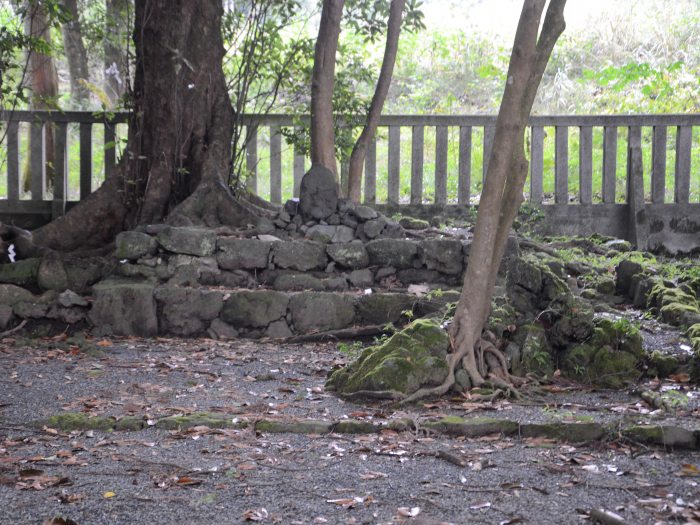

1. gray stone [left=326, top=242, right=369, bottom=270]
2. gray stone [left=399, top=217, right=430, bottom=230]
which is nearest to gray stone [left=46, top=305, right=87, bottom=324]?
gray stone [left=326, top=242, right=369, bottom=270]

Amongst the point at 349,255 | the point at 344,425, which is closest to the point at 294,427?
the point at 344,425

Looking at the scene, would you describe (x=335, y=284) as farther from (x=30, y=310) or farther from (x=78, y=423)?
(x=78, y=423)

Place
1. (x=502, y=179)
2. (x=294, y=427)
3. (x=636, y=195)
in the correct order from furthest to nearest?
(x=636, y=195)
(x=502, y=179)
(x=294, y=427)

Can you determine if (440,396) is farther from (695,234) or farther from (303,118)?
(695,234)

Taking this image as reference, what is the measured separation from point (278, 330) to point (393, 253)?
4.68 feet

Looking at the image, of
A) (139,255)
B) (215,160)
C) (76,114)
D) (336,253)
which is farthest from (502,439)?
(76,114)

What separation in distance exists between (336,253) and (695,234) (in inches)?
198

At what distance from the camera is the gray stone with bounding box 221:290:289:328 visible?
7395mm

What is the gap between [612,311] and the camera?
6895 millimetres

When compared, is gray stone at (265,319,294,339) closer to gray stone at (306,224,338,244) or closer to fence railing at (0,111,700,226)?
gray stone at (306,224,338,244)

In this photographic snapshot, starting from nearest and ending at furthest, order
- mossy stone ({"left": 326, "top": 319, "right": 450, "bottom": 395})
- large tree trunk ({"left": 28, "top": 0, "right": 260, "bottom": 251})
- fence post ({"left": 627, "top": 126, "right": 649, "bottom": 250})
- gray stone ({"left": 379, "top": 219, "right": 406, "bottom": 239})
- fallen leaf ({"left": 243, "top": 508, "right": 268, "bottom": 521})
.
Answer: fallen leaf ({"left": 243, "top": 508, "right": 268, "bottom": 521}) → mossy stone ({"left": 326, "top": 319, "right": 450, "bottom": 395}) → gray stone ({"left": 379, "top": 219, "right": 406, "bottom": 239}) → large tree trunk ({"left": 28, "top": 0, "right": 260, "bottom": 251}) → fence post ({"left": 627, "top": 126, "right": 649, "bottom": 250})

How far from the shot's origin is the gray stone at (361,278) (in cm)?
785

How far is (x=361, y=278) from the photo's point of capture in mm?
7871

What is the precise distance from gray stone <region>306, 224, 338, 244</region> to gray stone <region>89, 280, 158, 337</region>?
1.75 m
